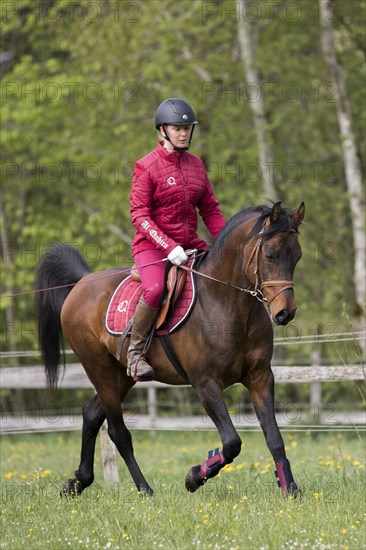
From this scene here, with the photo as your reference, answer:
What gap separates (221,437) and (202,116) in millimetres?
12580

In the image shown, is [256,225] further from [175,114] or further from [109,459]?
[109,459]

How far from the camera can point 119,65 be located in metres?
18.9

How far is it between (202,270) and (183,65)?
11.8 metres

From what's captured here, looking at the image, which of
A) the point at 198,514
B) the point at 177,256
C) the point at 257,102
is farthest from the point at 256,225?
the point at 257,102

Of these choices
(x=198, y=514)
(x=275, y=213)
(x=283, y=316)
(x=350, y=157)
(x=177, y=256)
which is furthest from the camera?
(x=350, y=157)

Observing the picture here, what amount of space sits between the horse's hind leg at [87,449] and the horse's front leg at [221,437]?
57.1 inches

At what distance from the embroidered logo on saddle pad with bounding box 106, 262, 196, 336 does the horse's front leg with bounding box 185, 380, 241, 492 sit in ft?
1.91

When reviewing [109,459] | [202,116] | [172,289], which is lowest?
[109,459]

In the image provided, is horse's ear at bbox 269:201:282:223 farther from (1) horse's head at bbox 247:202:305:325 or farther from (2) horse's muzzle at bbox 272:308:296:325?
(2) horse's muzzle at bbox 272:308:296:325

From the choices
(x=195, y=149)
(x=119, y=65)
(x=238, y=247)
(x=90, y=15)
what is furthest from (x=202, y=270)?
(x=90, y=15)

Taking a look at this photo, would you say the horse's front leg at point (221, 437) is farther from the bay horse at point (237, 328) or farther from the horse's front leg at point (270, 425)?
the horse's front leg at point (270, 425)

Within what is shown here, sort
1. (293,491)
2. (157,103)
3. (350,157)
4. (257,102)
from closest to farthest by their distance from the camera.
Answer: (293,491) → (350,157) → (257,102) → (157,103)

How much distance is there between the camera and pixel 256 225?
6.80 metres

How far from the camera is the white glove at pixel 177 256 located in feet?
23.0
